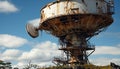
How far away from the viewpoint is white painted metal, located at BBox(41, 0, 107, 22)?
155 feet

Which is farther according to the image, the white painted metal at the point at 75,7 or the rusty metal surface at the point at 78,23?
the rusty metal surface at the point at 78,23

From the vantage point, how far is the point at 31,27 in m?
55.8

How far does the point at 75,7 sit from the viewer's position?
156 ft

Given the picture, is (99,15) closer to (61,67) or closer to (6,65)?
(61,67)

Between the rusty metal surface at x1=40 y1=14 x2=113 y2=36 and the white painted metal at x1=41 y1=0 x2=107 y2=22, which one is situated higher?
the white painted metal at x1=41 y1=0 x2=107 y2=22

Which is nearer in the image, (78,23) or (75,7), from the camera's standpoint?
(75,7)

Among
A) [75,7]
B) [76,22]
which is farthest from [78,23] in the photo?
[75,7]

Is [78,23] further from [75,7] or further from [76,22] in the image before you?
[75,7]

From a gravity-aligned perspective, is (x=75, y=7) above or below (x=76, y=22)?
above

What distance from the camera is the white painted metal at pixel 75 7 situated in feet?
155

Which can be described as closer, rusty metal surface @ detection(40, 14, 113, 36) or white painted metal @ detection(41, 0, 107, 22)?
white painted metal @ detection(41, 0, 107, 22)

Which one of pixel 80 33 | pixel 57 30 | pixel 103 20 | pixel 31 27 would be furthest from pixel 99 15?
pixel 31 27

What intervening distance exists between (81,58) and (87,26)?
7.10m

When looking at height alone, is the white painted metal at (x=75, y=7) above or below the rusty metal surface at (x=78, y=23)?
above
